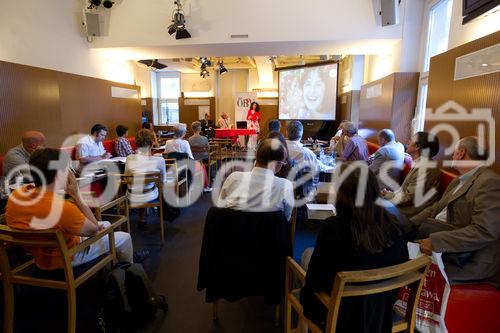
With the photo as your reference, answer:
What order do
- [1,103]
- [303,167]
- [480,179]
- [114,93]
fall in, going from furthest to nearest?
[114,93], [1,103], [303,167], [480,179]

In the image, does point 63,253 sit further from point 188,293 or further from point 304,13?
point 304,13

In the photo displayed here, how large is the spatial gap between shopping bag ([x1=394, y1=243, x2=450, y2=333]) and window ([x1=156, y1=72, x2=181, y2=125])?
1091cm

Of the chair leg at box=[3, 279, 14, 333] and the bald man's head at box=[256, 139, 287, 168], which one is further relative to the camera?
the bald man's head at box=[256, 139, 287, 168]

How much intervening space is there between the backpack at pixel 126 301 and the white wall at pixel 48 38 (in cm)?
365

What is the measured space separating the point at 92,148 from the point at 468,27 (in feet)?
16.5

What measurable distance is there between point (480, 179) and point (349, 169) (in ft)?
3.49

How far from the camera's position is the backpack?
1806 mm

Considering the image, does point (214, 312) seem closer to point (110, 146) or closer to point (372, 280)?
point (372, 280)

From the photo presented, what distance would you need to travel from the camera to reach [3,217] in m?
1.93

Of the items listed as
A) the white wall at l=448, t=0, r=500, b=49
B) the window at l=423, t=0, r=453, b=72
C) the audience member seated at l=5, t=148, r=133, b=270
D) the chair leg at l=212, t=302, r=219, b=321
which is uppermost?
the window at l=423, t=0, r=453, b=72

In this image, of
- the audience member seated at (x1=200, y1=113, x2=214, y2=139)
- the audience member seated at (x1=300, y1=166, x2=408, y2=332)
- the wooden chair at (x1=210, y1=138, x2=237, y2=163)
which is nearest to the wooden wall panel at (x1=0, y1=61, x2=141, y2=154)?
the wooden chair at (x1=210, y1=138, x2=237, y2=163)

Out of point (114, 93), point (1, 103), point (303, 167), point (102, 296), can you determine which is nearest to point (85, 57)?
point (114, 93)

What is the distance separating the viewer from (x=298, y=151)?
11.5 ft

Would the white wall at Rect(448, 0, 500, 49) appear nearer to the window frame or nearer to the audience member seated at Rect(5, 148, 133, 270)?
the audience member seated at Rect(5, 148, 133, 270)
